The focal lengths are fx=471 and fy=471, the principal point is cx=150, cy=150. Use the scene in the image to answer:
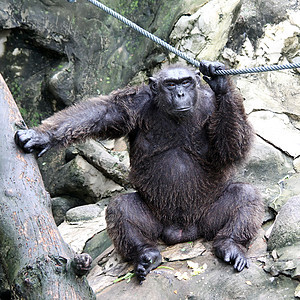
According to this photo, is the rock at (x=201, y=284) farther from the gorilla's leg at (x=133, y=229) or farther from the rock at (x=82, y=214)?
the rock at (x=82, y=214)

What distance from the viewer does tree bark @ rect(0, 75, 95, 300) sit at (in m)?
3.34

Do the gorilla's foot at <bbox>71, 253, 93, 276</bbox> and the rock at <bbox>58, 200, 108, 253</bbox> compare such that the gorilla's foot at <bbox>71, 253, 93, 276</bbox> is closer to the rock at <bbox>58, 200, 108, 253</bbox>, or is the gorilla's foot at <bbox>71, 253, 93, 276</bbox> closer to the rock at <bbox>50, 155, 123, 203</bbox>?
the rock at <bbox>58, 200, 108, 253</bbox>

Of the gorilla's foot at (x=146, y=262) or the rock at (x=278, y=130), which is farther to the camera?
the rock at (x=278, y=130)

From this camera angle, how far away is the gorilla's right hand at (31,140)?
4004mm

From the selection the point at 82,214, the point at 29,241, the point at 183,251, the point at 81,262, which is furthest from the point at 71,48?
the point at 81,262

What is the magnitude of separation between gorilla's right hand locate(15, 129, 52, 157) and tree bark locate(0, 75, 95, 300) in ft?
0.23

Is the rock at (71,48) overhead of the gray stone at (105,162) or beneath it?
overhead

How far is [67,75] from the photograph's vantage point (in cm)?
823

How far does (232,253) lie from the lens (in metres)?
4.72

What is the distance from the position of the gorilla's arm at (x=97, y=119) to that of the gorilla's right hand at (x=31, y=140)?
11 centimetres

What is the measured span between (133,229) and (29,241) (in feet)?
5.87

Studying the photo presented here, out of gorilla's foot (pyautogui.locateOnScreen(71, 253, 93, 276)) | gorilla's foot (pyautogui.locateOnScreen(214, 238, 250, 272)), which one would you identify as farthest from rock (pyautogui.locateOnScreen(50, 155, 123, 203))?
gorilla's foot (pyautogui.locateOnScreen(71, 253, 93, 276))

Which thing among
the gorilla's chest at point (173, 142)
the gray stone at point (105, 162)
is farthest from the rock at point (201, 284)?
the gray stone at point (105, 162)

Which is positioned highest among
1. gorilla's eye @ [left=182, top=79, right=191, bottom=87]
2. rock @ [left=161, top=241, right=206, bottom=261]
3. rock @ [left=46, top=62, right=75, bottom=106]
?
gorilla's eye @ [left=182, top=79, right=191, bottom=87]
